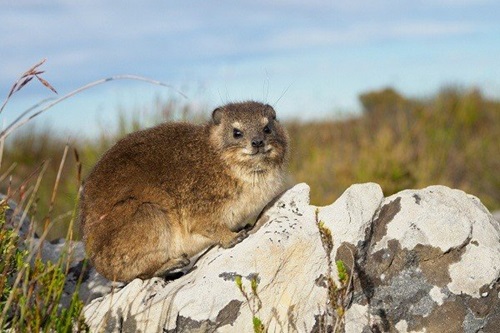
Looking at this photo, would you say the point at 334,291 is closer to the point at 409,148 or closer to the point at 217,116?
the point at 217,116

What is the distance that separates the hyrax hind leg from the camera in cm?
565

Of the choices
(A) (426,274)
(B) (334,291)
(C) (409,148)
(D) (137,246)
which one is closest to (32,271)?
(D) (137,246)

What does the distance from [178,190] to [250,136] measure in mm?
748

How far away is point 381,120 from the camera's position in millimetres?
21391

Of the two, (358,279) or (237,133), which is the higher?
(237,133)

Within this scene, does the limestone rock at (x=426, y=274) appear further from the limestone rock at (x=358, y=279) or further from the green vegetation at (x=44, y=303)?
Answer: the green vegetation at (x=44, y=303)

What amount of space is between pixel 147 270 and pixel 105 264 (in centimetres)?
33

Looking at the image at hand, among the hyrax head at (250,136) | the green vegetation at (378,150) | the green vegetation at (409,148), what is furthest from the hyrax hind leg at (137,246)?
the green vegetation at (409,148)

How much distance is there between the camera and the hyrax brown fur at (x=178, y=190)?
569cm

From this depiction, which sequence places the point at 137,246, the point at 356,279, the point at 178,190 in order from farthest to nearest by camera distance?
1. the point at 178,190
2. the point at 137,246
3. the point at 356,279

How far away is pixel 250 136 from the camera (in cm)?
614

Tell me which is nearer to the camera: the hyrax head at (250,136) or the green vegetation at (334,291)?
the green vegetation at (334,291)

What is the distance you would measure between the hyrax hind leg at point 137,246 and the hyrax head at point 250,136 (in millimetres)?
863

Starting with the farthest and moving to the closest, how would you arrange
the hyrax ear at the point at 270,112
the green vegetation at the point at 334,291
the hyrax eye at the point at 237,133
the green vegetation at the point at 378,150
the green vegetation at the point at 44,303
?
the green vegetation at the point at 378,150, the hyrax ear at the point at 270,112, the hyrax eye at the point at 237,133, the green vegetation at the point at 44,303, the green vegetation at the point at 334,291
